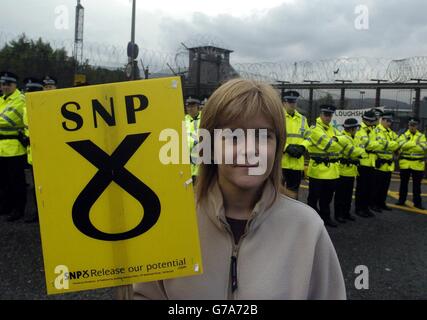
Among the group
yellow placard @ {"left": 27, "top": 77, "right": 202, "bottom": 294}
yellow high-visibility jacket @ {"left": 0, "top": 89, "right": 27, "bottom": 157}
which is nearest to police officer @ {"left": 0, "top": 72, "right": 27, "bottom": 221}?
yellow high-visibility jacket @ {"left": 0, "top": 89, "right": 27, "bottom": 157}

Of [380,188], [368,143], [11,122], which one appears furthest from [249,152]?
[380,188]

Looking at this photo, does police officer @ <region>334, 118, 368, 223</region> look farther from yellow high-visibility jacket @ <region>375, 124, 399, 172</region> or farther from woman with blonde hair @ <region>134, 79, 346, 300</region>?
woman with blonde hair @ <region>134, 79, 346, 300</region>

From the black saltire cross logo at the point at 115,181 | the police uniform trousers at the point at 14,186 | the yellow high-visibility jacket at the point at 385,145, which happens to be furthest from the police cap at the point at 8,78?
the yellow high-visibility jacket at the point at 385,145

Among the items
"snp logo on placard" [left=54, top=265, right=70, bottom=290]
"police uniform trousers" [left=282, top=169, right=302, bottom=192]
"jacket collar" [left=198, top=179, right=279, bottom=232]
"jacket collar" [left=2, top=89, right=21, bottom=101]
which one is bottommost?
"police uniform trousers" [left=282, top=169, right=302, bottom=192]

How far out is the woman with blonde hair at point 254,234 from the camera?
1351 mm

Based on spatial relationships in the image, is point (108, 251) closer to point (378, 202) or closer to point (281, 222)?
point (281, 222)

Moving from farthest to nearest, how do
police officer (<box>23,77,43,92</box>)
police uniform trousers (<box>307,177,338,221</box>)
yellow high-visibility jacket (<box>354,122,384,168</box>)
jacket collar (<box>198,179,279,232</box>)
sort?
yellow high-visibility jacket (<box>354,122,384,168</box>)
police uniform trousers (<box>307,177,338,221</box>)
police officer (<box>23,77,43,92</box>)
jacket collar (<box>198,179,279,232</box>)

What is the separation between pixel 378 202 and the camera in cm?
774

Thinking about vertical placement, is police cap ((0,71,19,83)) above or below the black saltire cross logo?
above

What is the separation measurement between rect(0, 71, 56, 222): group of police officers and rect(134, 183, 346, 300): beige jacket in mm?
4866

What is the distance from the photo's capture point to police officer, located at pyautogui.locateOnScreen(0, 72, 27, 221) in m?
5.62

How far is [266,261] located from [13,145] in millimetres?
5301

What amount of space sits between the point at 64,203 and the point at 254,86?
2.42 feet
